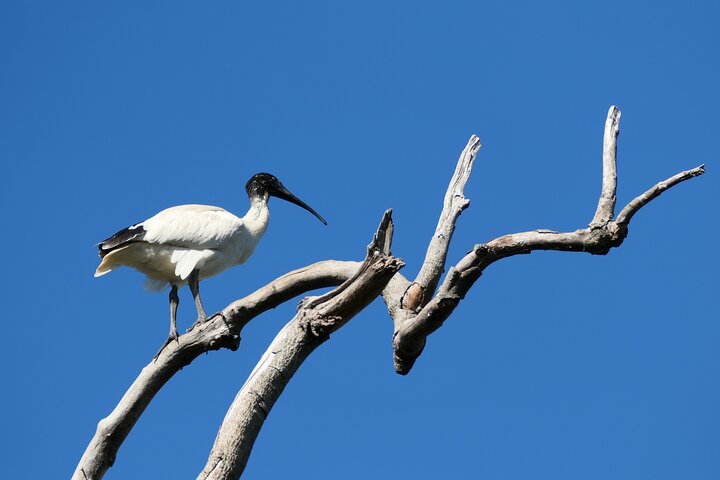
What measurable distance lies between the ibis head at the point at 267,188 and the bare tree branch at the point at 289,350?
18.1 feet

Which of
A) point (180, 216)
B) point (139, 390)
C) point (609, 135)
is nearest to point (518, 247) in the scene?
point (609, 135)

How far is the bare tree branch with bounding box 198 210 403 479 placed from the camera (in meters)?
6.11

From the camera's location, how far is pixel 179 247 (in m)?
10.3

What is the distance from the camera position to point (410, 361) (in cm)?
735

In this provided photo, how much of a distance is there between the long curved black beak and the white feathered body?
1187 millimetres

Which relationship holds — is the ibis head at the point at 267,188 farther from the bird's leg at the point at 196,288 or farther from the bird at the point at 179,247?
the bird's leg at the point at 196,288

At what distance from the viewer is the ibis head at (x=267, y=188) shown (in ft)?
39.3

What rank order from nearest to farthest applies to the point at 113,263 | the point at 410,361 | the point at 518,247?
1. the point at 518,247
2. the point at 410,361
3. the point at 113,263

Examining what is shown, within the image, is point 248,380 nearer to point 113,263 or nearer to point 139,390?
point 139,390

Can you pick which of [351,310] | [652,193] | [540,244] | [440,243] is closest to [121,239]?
[440,243]

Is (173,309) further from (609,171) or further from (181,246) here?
(609,171)

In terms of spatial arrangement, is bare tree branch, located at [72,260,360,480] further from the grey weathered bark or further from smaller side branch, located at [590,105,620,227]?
smaller side branch, located at [590,105,620,227]

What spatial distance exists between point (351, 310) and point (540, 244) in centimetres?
131

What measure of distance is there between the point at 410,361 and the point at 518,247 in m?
1.21
